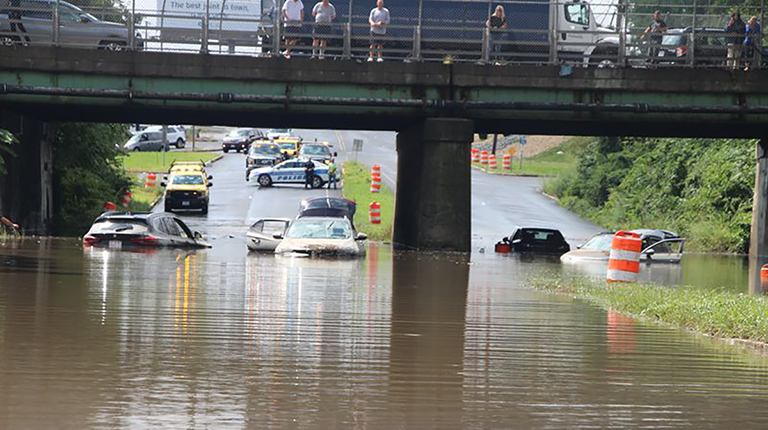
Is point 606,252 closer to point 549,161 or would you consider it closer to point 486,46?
point 486,46

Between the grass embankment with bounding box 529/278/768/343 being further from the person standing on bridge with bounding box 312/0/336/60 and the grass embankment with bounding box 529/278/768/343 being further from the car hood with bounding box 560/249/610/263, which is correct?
the person standing on bridge with bounding box 312/0/336/60

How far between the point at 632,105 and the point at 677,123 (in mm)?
2069

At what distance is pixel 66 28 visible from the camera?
128 feet

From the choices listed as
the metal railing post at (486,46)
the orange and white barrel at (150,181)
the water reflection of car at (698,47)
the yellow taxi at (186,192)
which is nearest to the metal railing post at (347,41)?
the metal railing post at (486,46)

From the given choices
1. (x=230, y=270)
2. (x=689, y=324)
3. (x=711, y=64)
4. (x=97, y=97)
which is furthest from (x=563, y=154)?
(x=689, y=324)

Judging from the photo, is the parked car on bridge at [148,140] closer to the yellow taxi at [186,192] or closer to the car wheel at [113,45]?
the yellow taxi at [186,192]

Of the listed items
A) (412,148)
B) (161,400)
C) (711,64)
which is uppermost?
(711,64)

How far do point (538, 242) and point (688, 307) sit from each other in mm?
26401

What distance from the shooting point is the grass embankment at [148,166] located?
213ft

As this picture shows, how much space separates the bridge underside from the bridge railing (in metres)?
0.62

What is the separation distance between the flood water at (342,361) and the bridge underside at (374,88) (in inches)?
650

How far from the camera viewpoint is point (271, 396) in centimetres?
1024

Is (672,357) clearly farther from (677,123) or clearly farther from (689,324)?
(677,123)

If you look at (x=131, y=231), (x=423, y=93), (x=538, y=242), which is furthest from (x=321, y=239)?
(x=538, y=242)
